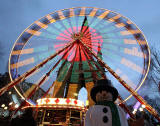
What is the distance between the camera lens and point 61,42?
11.2 meters

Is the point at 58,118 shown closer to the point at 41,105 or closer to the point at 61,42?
the point at 41,105

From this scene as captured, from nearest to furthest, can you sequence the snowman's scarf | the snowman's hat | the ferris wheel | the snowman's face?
the snowman's scarf, the snowman's face, the snowman's hat, the ferris wheel

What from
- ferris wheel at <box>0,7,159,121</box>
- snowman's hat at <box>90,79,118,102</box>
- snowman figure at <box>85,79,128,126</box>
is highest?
ferris wheel at <box>0,7,159,121</box>

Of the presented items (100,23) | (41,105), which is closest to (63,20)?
(100,23)

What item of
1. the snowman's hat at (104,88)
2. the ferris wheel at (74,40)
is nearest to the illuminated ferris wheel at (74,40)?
the ferris wheel at (74,40)

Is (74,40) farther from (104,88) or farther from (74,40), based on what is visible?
(104,88)

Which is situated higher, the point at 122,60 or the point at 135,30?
the point at 135,30

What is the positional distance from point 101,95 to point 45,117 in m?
7.70

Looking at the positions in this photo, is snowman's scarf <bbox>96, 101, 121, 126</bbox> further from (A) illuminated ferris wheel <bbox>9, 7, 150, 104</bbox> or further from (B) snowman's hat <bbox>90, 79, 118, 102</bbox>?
(A) illuminated ferris wheel <bbox>9, 7, 150, 104</bbox>

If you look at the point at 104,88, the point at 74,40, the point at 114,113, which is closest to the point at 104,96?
Answer: the point at 104,88

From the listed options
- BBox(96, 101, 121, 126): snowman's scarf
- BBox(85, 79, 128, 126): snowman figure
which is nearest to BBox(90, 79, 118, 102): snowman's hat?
BBox(85, 79, 128, 126): snowman figure

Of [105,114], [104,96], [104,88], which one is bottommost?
[105,114]

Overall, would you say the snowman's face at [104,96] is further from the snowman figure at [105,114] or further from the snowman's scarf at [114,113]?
the snowman's scarf at [114,113]

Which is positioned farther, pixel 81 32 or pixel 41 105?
pixel 81 32
